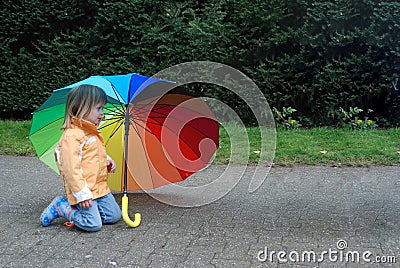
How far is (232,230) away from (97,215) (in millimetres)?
1002

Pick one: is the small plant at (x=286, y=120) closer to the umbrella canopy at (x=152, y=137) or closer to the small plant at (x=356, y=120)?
the small plant at (x=356, y=120)

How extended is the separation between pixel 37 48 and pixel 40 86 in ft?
2.05

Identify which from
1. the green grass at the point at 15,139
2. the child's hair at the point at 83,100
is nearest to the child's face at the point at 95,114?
the child's hair at the point at 83,100

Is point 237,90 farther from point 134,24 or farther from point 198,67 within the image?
point 134,24

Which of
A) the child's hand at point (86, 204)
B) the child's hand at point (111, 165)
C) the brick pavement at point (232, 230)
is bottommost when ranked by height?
the brick pavement at point (232, 230)

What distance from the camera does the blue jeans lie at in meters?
4.16

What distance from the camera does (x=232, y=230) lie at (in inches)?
165

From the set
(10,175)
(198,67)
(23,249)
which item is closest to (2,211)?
(23,249)

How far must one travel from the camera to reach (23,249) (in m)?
3.84

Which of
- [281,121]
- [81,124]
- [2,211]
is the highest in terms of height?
[81,124]

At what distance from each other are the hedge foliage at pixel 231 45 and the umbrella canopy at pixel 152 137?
3931 millimetres

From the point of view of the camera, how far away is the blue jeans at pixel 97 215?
4156 millimetres

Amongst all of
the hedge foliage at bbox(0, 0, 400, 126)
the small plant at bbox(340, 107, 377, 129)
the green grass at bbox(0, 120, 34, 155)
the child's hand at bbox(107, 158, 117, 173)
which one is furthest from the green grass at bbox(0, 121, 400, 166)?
the child's hand at bbox(107, 158, 117, 173)

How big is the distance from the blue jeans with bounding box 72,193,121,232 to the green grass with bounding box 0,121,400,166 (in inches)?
96.9
